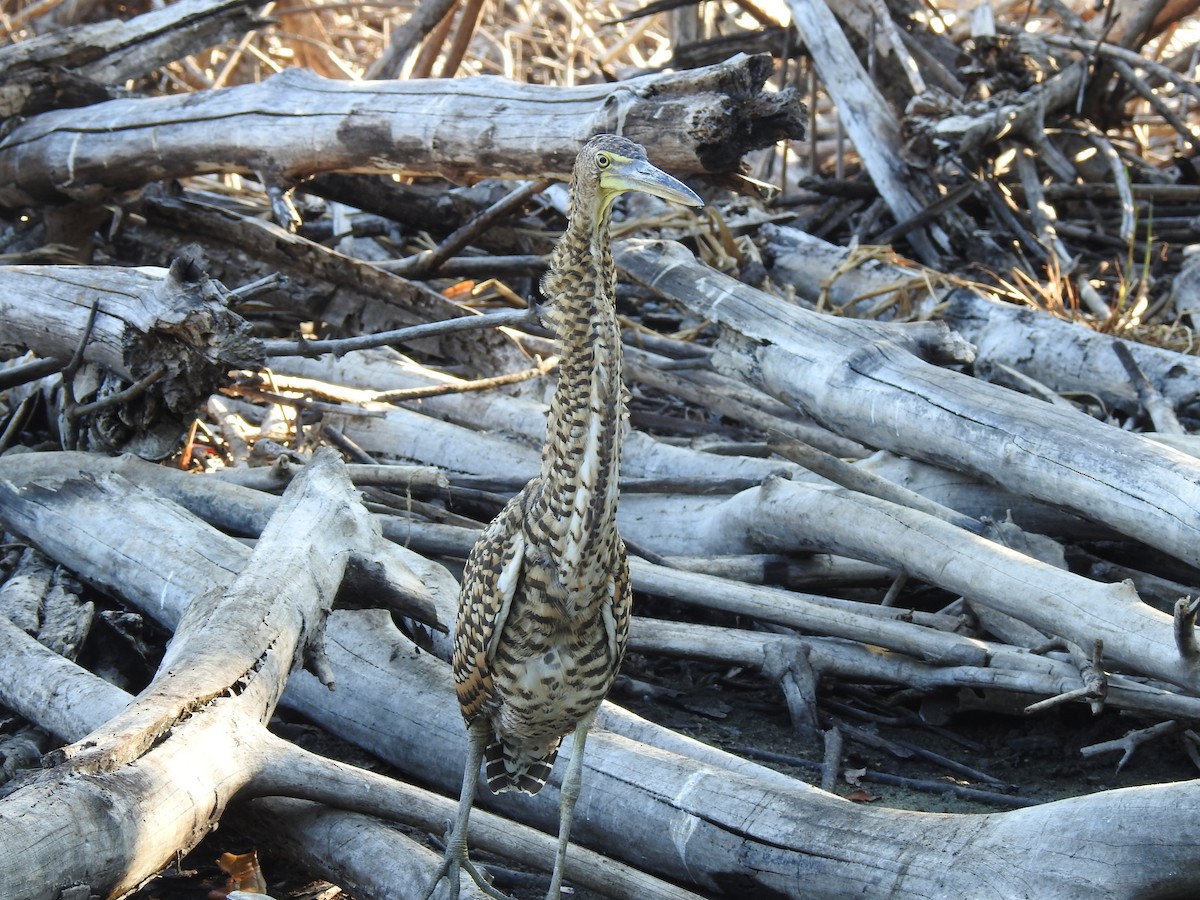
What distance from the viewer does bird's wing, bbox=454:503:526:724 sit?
3.38 metres

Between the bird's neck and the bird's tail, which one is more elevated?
the bird's neck

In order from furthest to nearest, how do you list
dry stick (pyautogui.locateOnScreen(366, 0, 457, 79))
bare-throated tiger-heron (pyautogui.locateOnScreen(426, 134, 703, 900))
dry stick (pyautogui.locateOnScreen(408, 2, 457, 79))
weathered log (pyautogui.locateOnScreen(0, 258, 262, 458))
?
1. dry stick (pyautogui.locateOnScreen(408, 2, 457, 79))
2. dry stick (pyautogui.locateOnScreen(366, 0, 457, 79))
3. weathered log (pyautogui.locateOnScreen(0, 258, 262, 458))
4. bare-throated tiger-heron (pyautogui.locateOnScreen(426, 134, 703, 900))

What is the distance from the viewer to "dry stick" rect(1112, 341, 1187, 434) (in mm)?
5250

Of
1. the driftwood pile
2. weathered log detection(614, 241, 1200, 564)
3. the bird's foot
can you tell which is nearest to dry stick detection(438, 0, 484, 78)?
the driftwood pile

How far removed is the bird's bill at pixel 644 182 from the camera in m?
2.92

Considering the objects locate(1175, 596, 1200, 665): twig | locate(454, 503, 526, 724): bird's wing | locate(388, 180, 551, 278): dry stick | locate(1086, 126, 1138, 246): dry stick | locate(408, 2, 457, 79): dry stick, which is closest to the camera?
locate(1175, 596, 1200, 665): twig

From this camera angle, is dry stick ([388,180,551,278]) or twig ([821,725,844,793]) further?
dry stick ([388,180,551,278])

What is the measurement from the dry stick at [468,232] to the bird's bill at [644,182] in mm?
3706

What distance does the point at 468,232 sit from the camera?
6875 millimetres

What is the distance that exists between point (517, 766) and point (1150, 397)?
129 inches

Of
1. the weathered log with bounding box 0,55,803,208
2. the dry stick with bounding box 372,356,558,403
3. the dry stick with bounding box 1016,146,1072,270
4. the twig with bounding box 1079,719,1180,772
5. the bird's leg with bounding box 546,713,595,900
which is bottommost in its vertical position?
the twig with bounding box 1079,719,1180,772

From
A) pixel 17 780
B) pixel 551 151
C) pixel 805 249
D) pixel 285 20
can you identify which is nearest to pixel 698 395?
pixel 551 151

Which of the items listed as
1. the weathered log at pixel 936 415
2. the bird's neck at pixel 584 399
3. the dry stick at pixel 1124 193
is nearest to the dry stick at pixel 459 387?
the weathered log at pixel 936 415

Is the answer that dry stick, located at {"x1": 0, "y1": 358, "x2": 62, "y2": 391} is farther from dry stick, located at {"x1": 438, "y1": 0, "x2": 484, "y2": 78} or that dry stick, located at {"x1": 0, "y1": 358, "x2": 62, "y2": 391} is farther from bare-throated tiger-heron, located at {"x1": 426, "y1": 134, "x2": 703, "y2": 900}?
dry stick, located at {"x1": 438, "y1": 0, "x2": 484, "y2": 78}
